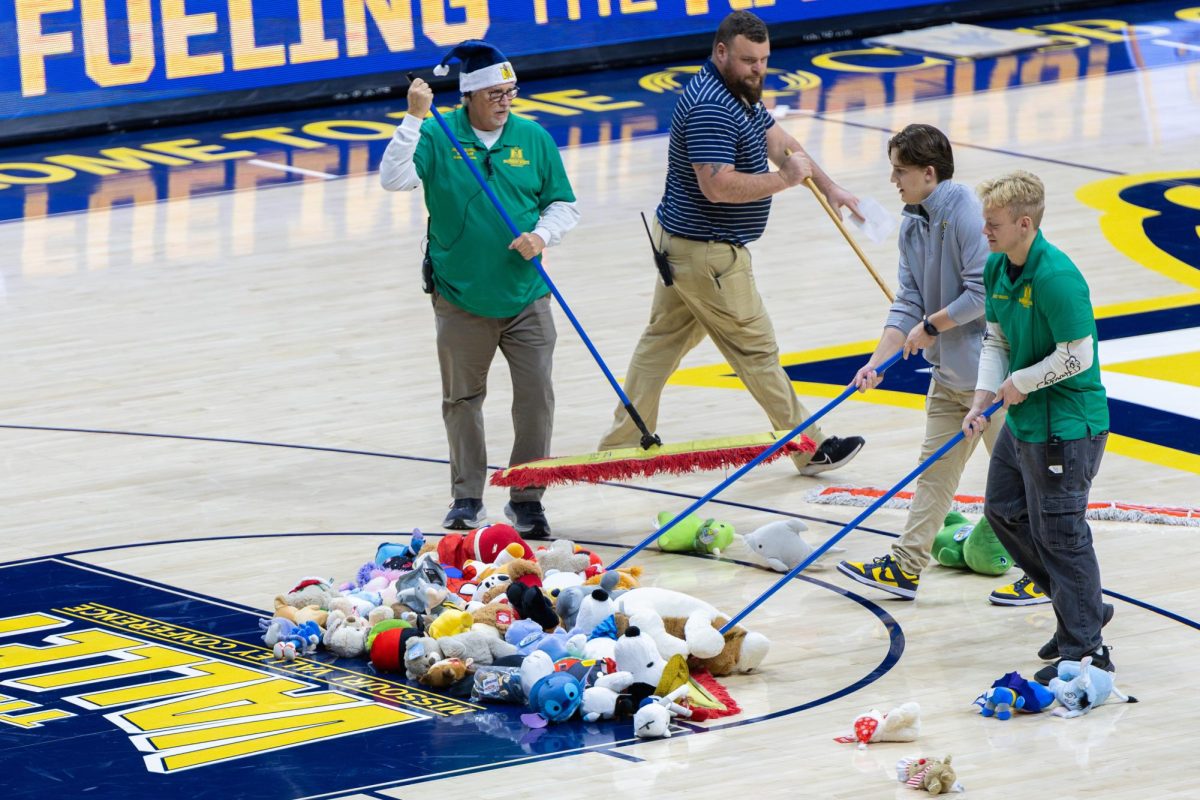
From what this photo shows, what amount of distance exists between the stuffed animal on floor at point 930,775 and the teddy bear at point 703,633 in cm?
100

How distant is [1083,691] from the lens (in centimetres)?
670

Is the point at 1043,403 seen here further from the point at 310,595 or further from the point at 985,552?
the point at 310,595

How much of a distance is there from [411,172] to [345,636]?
2.12 m

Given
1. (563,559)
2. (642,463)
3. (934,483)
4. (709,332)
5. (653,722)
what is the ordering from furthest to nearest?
(709,332) < (642,463) < (563,559) < (934,483) < (653,722)

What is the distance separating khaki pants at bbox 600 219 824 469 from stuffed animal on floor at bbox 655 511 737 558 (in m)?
1.00

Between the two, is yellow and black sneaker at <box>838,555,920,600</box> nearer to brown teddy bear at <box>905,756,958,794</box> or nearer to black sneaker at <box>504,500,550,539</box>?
black sneaker at <box>504,500,550,539</box>

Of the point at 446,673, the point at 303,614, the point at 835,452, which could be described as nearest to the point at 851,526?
the point at 446,673

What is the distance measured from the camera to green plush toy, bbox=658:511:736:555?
8.54 m

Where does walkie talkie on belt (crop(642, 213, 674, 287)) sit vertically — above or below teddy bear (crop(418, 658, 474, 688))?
above

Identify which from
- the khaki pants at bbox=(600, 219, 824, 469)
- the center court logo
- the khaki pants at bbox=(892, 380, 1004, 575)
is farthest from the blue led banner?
the khaki pants at bbox=(892, 380, 1004, 575)

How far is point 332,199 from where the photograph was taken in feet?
52.0

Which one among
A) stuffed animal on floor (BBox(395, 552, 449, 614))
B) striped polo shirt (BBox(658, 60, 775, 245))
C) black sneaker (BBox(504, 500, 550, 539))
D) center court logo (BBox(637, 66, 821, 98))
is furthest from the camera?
center court logo (BBox(637, 66, 821, 98))

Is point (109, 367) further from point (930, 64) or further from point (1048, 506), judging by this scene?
point (930, 64)

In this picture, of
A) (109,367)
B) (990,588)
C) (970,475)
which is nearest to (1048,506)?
(990,588)
